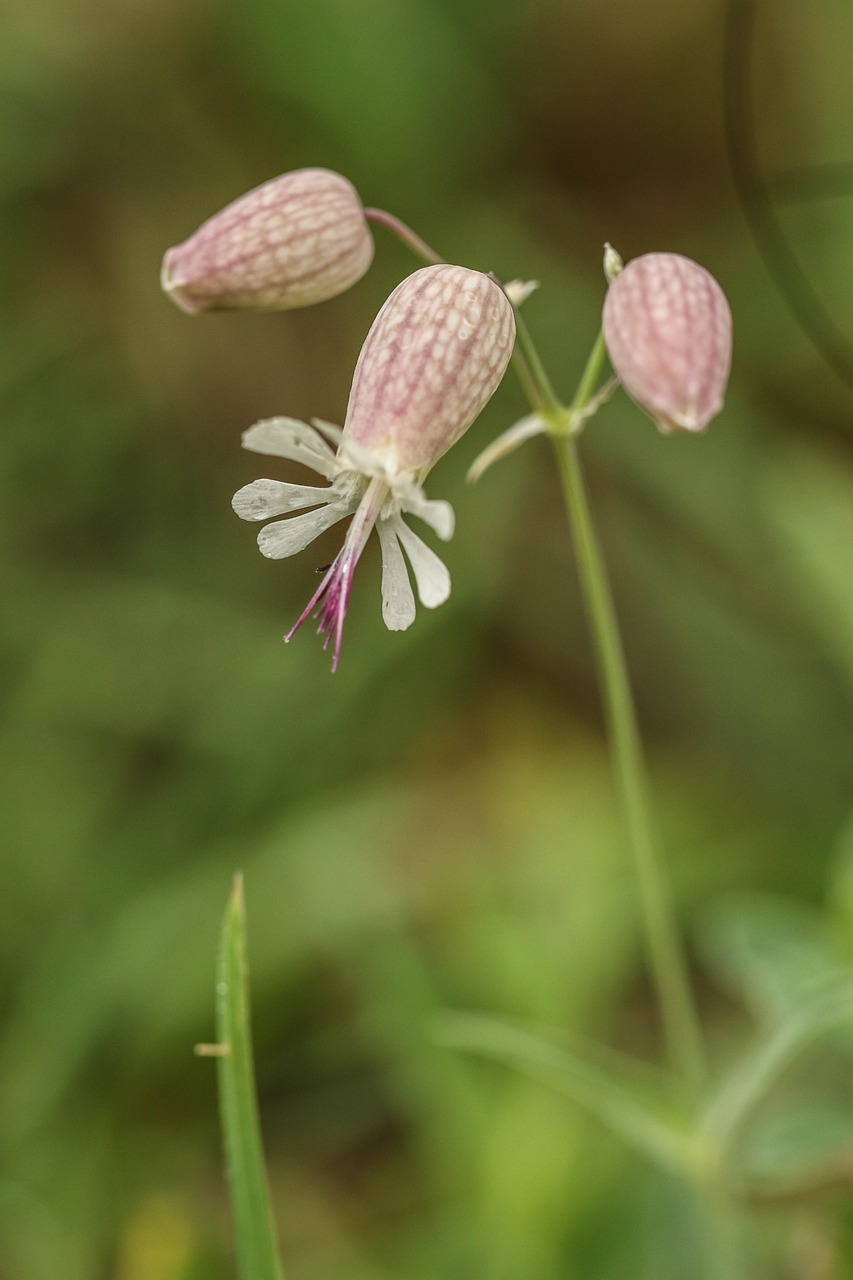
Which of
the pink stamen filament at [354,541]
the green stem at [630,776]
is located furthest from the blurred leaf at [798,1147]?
the pink stamen filament at [354,541]

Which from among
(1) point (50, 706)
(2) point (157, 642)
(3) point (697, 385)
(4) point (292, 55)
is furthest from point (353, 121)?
(3) point (697, 385)

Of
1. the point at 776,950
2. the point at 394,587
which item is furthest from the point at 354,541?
the point at 776,950

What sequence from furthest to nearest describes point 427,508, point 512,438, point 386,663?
1. point 386,663
2. point 512,438
3. point 427,508

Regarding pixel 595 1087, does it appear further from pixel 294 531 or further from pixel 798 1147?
pixel 294 531

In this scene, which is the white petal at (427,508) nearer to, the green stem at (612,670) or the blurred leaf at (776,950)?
the green stem at (612,670)

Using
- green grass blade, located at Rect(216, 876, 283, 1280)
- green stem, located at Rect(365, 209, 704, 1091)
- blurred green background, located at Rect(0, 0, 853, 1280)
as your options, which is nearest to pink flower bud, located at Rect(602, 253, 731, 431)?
green stem, located at Rect(365, 209, 704, 1091)

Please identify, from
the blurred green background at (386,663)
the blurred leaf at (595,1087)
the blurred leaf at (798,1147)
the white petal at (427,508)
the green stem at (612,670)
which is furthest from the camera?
the blurred green background at (386,663)
